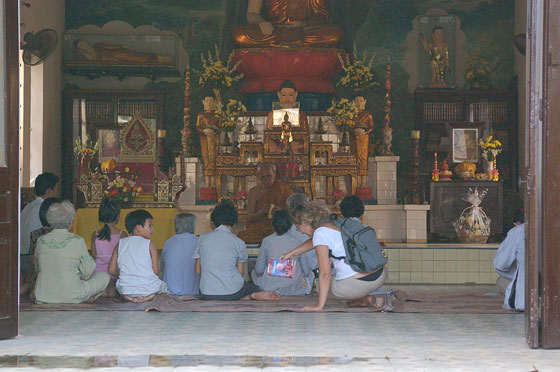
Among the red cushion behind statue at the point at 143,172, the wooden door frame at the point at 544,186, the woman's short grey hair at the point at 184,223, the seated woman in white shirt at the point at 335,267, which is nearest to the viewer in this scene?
the wooden door frame at the point at 544,186

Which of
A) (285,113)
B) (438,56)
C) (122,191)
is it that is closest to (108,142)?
(285,113)

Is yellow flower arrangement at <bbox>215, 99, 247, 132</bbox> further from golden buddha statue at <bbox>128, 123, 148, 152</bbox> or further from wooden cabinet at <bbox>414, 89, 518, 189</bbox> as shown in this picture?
wooden cabinet at <bbox>414, 89, 518, 189</bbox>

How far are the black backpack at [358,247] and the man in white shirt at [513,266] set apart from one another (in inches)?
39.8

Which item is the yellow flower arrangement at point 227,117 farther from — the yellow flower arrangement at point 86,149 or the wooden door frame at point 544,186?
the wooden door frame at point 544,186

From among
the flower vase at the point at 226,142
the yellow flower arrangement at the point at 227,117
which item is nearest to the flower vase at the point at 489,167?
the yellow flower arrangement at the point at 227,117

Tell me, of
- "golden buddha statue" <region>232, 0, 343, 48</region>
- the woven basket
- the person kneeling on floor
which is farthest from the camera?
"golden buddha statue" <region>232, 0, 343, 48</region>

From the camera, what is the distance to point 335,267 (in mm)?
7336

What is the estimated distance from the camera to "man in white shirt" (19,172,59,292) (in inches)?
321

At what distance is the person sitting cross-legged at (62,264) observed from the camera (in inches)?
289

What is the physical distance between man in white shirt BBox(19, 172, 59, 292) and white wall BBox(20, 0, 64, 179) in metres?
4.71

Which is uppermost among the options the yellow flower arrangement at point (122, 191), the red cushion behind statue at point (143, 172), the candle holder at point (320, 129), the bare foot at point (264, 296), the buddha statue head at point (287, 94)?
the buddha statue head at point (287, 94)

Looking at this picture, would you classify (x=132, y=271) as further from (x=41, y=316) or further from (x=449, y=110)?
(x=449, y=110)

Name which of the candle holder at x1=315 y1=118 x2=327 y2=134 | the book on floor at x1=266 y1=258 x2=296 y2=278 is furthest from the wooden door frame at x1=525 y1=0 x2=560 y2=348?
the candle holder at x1=315 y1=118 x2=327 y2=134

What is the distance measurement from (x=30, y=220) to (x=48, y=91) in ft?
19.4
